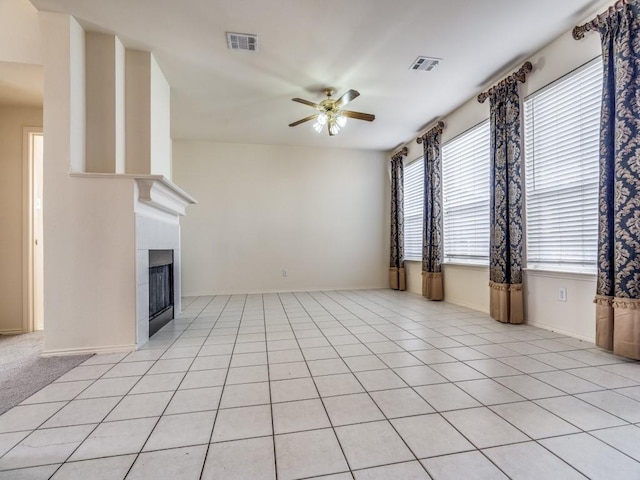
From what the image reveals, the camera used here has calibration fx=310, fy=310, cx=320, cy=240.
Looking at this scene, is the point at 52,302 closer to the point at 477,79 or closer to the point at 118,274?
the point at 118,274

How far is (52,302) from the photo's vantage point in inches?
95.4

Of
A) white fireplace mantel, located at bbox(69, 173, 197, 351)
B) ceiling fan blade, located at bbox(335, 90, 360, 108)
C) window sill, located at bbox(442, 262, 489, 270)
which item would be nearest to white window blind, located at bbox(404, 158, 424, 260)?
window sill, located at bbox(442, 262, 489, 270)

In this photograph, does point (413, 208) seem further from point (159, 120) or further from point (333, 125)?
point (159, 120)

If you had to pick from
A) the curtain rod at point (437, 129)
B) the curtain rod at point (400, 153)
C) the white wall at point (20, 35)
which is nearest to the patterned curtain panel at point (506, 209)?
the curtain rod at point (437, 129)

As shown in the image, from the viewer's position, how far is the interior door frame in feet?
10.5

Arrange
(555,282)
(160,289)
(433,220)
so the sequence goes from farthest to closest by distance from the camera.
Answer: (433,220), (160,289), (555,282)

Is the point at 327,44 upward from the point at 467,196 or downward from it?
upward

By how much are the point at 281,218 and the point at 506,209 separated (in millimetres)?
3641

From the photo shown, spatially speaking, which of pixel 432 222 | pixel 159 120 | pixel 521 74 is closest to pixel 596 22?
pixel 521 74

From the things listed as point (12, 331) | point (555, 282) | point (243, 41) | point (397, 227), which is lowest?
point (12, 331)

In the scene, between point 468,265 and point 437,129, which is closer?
point 468,265

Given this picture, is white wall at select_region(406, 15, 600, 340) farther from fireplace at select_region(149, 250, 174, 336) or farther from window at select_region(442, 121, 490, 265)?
fireplace at select_region(149, 250, 174, 336)

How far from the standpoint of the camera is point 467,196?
13.5 ft

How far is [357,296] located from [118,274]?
3559 millimetres
